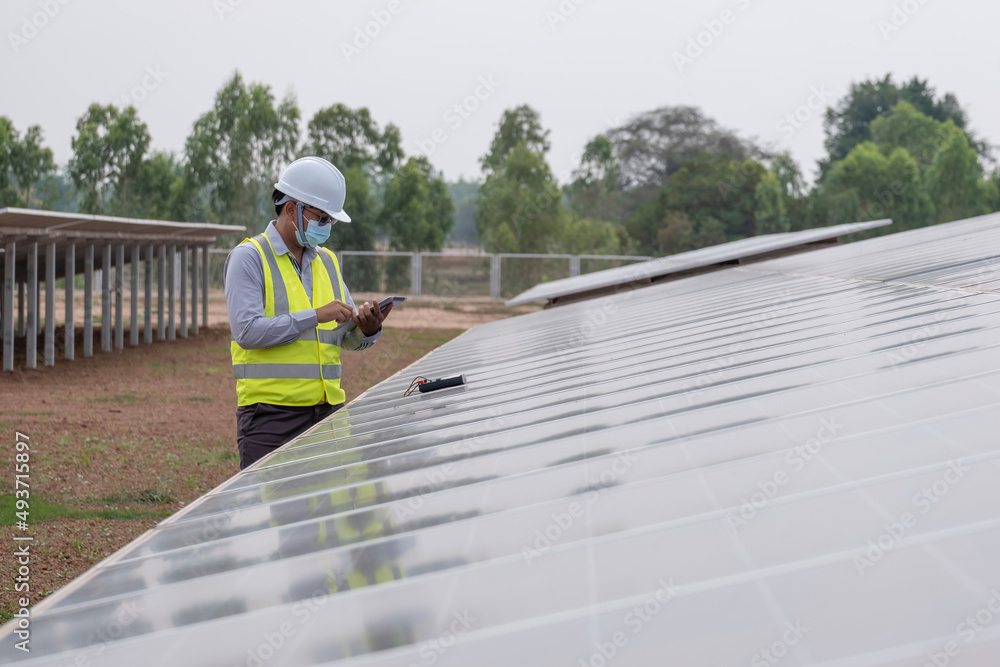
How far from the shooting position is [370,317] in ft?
14.2

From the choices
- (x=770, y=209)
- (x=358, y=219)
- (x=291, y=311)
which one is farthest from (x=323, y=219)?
(x=770, y=209)

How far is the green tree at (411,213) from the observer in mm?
43656

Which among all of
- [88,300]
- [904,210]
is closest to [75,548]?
[88,300]

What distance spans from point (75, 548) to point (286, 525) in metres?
4.58

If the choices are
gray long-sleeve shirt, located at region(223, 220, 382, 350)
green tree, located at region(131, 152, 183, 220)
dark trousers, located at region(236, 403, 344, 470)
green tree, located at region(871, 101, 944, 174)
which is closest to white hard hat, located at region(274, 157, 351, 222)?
gray long-sleeve shirt, located at region(223, 220, 382, 350)

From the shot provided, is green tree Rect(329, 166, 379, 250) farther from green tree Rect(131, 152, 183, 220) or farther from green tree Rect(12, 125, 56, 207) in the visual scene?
green tree Rect(12, 125, 56, 207)

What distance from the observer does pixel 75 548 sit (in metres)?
6.39

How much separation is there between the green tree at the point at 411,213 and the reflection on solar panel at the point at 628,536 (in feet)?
132

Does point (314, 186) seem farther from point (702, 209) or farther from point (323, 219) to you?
point (702, 209)

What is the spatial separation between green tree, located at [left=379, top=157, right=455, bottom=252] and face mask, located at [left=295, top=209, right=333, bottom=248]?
39.4 meters

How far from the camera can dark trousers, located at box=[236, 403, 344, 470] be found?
4438mm

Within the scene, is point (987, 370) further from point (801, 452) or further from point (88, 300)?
point (88, 300)

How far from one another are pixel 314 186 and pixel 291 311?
636 millimetres

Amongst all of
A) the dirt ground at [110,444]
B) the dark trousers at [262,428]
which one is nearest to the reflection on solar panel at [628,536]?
the dark trousers at [262,428]
